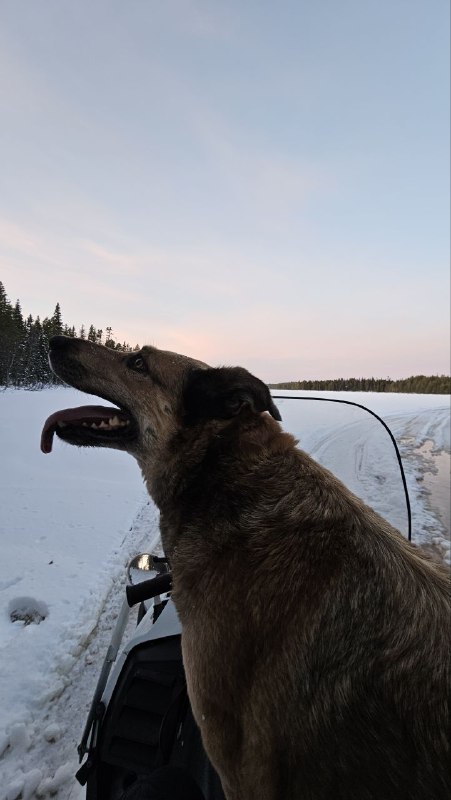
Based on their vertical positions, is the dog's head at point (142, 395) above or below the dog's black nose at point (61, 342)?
below

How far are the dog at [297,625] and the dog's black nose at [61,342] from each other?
1252 millimetres

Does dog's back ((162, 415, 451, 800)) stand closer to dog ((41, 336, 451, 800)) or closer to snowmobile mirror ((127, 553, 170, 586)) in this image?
dog ((41, 336, 451, 800))

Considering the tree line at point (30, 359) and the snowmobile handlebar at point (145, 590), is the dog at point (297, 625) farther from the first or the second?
the tree line at point (30, 359)

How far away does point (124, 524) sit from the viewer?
677cm

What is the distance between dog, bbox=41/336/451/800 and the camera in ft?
3.99

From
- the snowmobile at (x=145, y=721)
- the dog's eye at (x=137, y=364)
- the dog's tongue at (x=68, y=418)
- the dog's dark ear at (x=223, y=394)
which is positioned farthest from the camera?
the dog's eye at (x=137, y=364)

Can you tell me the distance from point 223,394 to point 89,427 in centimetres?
93

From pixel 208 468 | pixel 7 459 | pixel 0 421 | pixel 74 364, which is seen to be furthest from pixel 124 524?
pixel 208 468

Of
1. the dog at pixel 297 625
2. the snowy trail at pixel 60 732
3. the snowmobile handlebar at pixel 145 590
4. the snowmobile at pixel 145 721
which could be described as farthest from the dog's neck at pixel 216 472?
the snowy trail at pixel 60 732

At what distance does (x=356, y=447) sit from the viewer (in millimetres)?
3527

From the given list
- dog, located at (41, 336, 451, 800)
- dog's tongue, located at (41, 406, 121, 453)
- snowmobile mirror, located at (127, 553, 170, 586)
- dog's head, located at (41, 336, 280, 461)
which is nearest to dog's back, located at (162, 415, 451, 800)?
dog, located at (41, 336, 451, 800)

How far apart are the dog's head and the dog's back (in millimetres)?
564

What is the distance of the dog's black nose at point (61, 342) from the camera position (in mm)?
2791

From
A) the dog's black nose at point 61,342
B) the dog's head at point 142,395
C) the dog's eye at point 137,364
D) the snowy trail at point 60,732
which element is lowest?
the snowy trail at point 60,732
